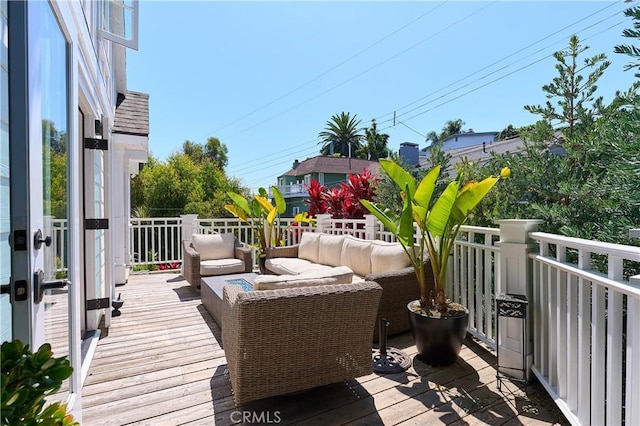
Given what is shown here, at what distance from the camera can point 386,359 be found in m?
2.83

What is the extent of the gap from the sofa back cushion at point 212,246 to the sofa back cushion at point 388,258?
9.34ft

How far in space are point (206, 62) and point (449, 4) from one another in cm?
809

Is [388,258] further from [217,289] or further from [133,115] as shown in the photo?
[133,115]

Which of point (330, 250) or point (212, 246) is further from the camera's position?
point (212, 246)

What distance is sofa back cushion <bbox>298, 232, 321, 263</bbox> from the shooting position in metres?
5.20

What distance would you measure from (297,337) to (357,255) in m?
2.36

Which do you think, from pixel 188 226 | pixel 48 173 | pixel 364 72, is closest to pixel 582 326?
pixel 48 173

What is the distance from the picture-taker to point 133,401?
89.1 inches

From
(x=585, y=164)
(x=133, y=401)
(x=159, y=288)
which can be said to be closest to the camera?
(x=133, y=401)

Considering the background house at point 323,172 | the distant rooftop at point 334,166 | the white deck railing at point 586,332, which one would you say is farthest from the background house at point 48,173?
the distant rooftop at point 334,166

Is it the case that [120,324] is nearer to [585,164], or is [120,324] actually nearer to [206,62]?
[585,164]

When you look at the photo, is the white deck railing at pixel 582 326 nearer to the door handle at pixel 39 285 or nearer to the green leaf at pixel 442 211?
the door handle at pixel 39 285

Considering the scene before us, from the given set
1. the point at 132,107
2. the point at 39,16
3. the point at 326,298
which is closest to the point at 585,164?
the point at 326,298

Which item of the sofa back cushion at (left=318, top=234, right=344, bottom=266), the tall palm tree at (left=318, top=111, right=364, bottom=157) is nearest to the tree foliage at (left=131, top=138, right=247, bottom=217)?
the sofa back cushion at (left=318, top=234, right=344, bottom=266)
